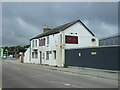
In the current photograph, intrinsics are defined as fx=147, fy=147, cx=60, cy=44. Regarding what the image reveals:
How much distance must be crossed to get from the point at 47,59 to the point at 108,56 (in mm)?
14037

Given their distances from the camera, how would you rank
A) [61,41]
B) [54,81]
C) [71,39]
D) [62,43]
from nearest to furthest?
[54,81]
[62,43]
[61,41]
[71,39]

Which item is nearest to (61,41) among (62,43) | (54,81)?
(62,43)

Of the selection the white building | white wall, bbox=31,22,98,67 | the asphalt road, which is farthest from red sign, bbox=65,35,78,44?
the asphalt road

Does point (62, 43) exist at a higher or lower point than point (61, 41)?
lower

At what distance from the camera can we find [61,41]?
23609 mm

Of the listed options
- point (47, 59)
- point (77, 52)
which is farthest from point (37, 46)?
point (77, 52)

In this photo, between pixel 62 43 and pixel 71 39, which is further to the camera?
pixel 71 39

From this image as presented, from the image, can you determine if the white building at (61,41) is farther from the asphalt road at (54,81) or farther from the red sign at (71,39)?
the asphalt road at (54,81)

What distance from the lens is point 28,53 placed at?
36594 mm

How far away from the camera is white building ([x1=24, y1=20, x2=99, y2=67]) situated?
23750 millimetres

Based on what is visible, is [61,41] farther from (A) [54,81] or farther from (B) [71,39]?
(A) [54,81]

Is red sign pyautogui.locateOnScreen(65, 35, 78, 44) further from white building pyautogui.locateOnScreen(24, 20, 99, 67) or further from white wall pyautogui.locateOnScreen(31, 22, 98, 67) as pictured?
white wall pyautogui.locateOnScreen(31, 22, 98, 67)

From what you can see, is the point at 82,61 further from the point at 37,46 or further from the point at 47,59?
the point at 37,46

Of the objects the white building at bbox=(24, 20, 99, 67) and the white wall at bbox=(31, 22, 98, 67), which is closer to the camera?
the white wall at bbox=(31, 22, 98, 67)
